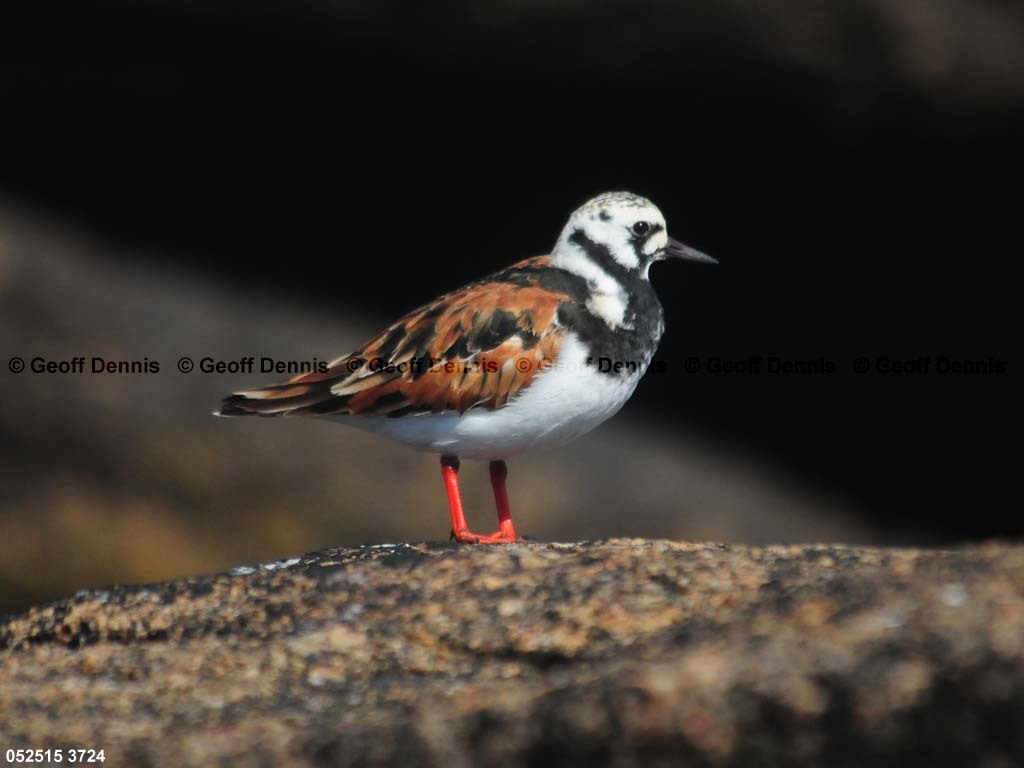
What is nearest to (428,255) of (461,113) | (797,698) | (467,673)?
(461,113)

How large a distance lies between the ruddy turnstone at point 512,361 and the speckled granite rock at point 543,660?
115 cm

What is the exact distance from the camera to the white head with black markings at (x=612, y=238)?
23.3 ft

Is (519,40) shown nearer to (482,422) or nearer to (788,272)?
(788,272)

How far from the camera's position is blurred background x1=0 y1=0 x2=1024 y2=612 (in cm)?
1080

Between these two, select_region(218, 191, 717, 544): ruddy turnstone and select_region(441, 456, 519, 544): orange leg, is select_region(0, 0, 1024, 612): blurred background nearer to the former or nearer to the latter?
select_region(218, 191, 717, 544): ruddy turnstone

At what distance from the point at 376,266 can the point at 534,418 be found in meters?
5.28

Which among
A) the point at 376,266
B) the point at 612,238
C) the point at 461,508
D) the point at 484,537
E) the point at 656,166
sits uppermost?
the point at 656,166

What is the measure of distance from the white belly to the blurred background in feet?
13.8

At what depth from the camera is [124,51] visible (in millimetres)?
10578

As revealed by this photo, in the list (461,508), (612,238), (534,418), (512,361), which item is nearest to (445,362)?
(512,361)

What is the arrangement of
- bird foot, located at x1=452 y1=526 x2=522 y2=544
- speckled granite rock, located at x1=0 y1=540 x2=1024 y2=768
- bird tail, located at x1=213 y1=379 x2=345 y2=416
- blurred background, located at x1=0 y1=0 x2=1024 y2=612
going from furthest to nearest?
blurred background, located at x1=0 y1=0 x2=1024 y2=612 → bird tail, located at x1=213 y1=379 x2=345 y2=416 → bird foot, located at x1=452 y1=526 x2=522 y2=544 → speckled granite rock, located at x1=0 y1=540 x2=1024 y2=768

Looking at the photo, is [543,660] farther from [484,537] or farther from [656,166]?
[656,166]

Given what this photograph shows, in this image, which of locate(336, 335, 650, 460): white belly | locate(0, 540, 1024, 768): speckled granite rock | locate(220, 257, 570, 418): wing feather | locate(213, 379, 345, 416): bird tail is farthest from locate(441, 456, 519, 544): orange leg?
locate(0, 540, 1024, 768): speckled granite rock

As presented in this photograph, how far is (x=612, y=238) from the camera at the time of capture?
→ 7121mm
